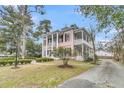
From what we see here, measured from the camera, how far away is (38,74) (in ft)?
12.8

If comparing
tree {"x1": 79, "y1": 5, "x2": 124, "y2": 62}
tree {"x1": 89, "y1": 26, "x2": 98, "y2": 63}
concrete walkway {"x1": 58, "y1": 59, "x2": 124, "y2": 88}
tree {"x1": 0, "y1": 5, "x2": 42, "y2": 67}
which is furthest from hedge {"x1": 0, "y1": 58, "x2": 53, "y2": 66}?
tree {"x1": 79, "y1": 5, "x2": 124, "y2": 62}

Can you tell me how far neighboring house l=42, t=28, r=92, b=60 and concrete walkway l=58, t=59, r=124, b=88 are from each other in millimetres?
402

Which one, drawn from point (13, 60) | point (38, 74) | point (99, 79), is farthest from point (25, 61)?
point (99, 79)

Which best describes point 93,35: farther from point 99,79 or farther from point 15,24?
point 15,24

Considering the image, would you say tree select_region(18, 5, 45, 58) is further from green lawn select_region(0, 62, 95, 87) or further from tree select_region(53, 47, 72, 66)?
tree select_region(53, 47, 72, 66)

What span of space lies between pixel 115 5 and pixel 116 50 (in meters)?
1.55

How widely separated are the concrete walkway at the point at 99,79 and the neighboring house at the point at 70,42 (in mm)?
402

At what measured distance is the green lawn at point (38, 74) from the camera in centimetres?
367

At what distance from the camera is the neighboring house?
425 centimetres

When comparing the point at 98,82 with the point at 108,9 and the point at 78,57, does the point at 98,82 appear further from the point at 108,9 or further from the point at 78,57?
the point at 108,9

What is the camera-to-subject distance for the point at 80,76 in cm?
399

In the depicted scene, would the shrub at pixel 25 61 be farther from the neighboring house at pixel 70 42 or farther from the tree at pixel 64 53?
the tree at pixel 64 53

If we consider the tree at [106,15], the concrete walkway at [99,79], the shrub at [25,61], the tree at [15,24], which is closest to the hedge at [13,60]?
the shrub at [25,61]
